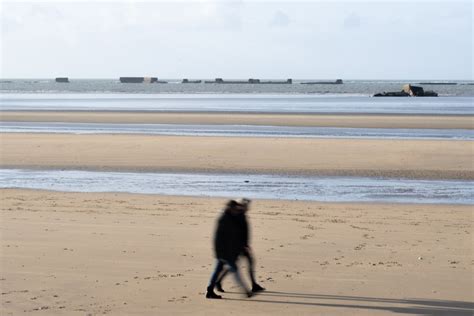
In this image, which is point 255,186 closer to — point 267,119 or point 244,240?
point 244,240

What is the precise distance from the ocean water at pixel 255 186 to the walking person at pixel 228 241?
9023 mm

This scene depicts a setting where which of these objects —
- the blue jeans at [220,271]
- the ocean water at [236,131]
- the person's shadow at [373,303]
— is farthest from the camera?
the ocean water at [236,131]

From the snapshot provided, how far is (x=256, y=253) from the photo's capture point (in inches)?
519

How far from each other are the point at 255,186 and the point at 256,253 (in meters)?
8.43

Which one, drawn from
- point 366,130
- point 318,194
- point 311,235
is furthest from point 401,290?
point 366,130

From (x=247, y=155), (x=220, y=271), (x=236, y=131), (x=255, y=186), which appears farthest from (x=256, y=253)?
(x=236, y=131)

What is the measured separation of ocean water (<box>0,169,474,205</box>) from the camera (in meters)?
19.8

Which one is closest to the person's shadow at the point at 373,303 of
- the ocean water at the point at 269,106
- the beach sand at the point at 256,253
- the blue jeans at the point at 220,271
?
the beach sand at the point at 256,253

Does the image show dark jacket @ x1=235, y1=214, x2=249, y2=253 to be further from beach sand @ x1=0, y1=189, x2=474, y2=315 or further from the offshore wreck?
the offshore wreck

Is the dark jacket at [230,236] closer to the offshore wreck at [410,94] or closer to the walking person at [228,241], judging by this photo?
the walking person at [228,241]

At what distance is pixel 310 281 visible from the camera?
449 inches

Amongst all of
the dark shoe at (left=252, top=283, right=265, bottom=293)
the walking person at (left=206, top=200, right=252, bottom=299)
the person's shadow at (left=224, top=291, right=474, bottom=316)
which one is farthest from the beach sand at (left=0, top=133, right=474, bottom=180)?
the walking person at (left=206, top=200, right=252, bottom=299)

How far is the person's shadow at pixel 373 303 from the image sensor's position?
10.1 meters

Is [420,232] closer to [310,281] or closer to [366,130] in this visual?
[310,281]
